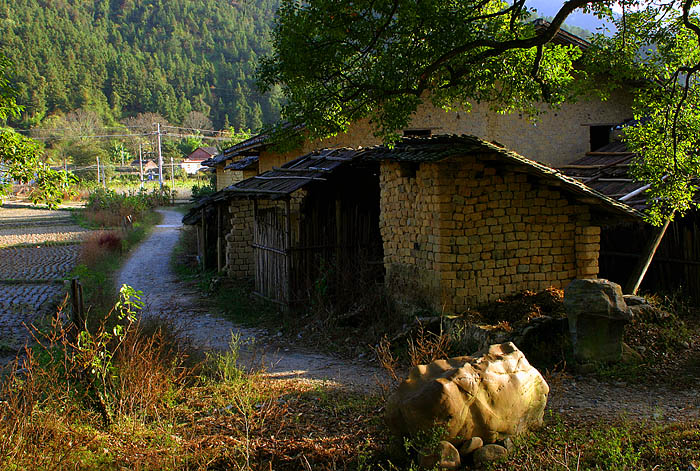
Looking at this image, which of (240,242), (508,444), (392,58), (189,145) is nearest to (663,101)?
(392,58)

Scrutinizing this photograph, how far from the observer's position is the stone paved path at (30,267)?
11.0 metres

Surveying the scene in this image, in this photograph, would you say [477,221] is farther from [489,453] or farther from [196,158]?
[196,158]

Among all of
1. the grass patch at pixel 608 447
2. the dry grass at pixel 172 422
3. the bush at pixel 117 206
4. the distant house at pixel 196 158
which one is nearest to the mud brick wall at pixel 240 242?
the dry grass at pixel 172 422

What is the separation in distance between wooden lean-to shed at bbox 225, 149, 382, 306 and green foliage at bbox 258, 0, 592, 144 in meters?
1.82

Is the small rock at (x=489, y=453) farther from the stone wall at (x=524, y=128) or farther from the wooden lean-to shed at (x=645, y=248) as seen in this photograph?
the stone wall at (x=524, y=128)

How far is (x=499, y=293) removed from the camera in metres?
8.45

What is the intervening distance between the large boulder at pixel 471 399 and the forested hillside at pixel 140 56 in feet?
242

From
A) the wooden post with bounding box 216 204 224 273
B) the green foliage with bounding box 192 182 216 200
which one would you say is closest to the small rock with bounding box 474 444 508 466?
the wooden post with bounding box 216 204 224 273

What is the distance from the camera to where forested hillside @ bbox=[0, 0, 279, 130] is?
79000 mm

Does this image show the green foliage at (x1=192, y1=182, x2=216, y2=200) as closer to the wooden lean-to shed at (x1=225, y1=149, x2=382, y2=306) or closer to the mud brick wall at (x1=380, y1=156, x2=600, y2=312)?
the wooden lean-to shed at (x1=225, y1=149, x2=382, y2=306)

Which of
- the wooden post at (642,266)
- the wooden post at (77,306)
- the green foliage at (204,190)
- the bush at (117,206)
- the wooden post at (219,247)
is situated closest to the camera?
the wooden post at (77,306)

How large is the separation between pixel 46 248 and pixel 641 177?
69.1 ft

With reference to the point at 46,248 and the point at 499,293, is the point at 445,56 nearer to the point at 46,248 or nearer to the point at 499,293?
the point at 499,293

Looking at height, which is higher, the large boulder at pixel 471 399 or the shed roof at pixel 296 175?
the shed roof at pixel 296 175
